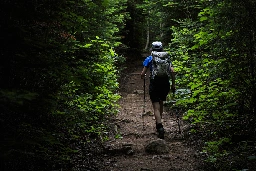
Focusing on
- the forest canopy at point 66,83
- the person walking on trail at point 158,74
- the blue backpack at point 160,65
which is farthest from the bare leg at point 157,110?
the forest canopy at point 66,83

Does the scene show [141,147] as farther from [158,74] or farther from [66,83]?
[66,83]

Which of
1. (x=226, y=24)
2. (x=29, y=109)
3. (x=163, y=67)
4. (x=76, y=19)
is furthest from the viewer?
(x=163, y=67)

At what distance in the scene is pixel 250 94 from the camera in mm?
5230

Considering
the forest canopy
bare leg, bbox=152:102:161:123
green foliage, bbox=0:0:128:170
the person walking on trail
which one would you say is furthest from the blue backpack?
green foliage, bbox=0:0:128:170

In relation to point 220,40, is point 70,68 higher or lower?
lower

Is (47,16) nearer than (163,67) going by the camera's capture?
Yes

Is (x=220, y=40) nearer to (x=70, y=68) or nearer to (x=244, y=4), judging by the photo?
(x=244, y=4)

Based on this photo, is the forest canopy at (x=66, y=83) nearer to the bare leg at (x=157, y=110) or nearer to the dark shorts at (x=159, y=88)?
the dark shorts at (x=159, y=88)

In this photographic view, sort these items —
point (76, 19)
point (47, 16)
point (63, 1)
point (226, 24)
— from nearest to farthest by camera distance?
point (47, 16), point (63, 1), point (76, 19), point (226, 24)

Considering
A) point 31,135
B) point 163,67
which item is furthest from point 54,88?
point 163,67

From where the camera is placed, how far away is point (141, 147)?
6.76 m

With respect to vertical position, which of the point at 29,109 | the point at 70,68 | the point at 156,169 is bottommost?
the point at 156,169

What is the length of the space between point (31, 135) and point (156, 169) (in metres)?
2.65

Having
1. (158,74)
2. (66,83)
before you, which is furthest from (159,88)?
(66,83)
